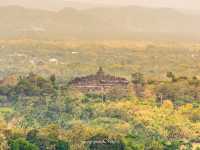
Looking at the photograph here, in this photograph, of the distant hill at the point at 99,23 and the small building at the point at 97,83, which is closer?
the small building at the point at 97,83

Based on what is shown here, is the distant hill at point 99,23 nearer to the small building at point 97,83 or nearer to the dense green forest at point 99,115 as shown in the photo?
the dense green forest at point 99,115

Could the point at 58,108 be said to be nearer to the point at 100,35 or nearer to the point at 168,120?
the point at 168,120

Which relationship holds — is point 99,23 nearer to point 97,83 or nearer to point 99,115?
point 97,83

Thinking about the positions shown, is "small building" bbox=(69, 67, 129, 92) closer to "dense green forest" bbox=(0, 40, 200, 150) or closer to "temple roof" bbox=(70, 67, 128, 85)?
"temple roof" bbox=(70, 67, 128, 85)

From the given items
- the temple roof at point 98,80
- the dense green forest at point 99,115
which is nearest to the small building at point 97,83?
the temple roof at point 98,80

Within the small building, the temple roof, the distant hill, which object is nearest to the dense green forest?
the small building

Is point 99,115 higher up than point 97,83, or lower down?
lower down

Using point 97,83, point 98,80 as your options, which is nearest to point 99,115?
point 97,83

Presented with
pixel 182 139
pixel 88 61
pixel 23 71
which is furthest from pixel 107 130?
pixel 88 61

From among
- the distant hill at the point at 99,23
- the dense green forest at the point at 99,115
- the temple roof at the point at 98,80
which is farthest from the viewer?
the distant hill at the point at 99,23
